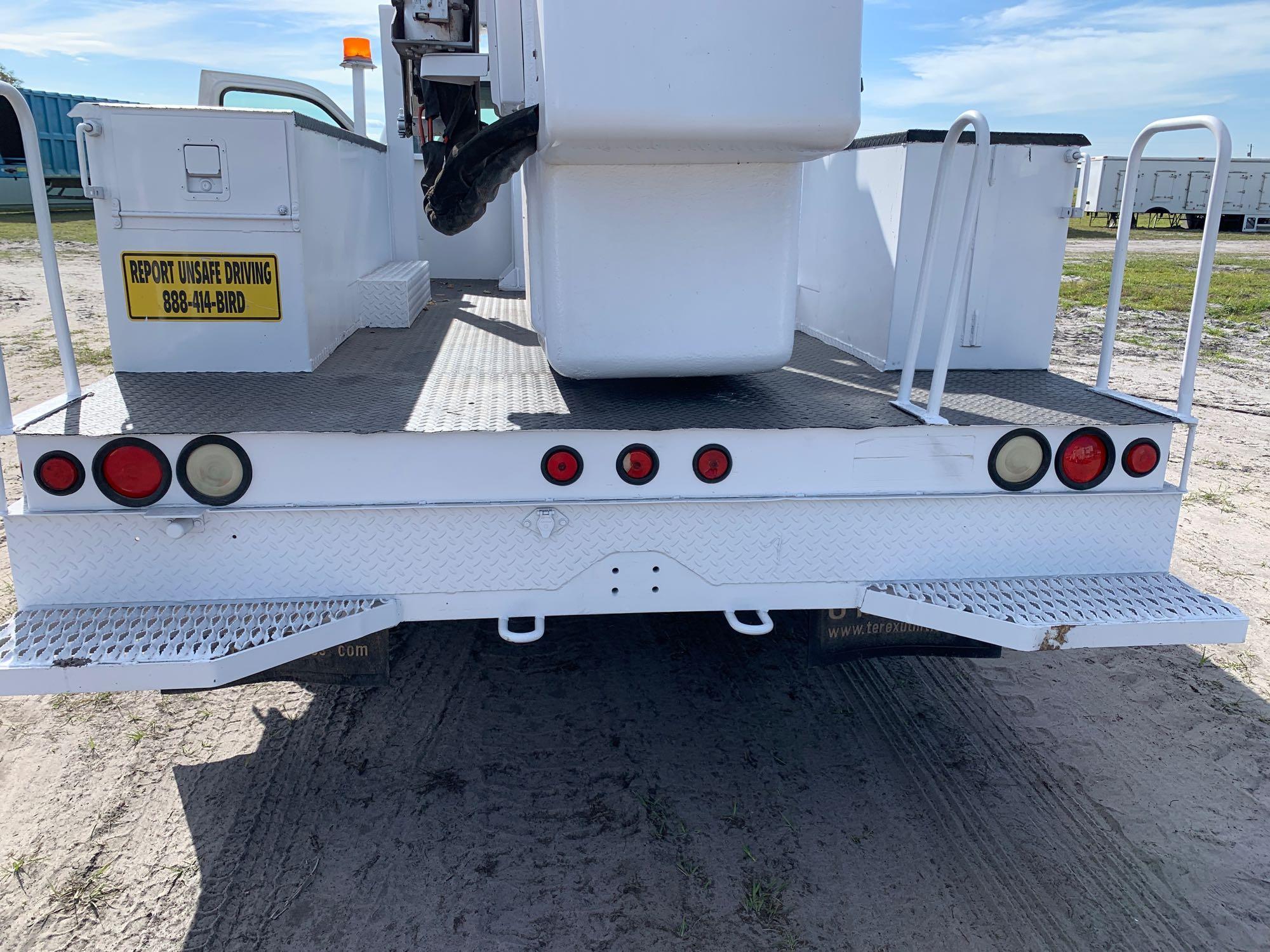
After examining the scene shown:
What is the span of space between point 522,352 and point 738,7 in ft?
5.44

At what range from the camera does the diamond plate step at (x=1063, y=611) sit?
233 centimetres

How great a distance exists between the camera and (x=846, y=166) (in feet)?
11.7

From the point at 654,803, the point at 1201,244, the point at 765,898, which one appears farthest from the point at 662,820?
the point at 1201,244

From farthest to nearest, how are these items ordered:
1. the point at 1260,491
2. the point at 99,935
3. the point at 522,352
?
the point at 1260,491
the point at 522,352
the point at 99,935

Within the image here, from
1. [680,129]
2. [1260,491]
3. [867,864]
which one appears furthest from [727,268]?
[1260,491]

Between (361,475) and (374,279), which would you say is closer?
(361,475)

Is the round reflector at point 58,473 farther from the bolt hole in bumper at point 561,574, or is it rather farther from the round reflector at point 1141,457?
the round reflector at point 1141,457

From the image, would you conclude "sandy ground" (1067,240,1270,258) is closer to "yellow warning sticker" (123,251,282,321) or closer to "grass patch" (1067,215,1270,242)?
"grass patch" (1067,215,1270,242)

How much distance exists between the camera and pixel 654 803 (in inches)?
109

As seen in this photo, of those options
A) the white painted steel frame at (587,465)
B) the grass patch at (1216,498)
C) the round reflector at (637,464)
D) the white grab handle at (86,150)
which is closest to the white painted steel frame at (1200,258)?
the white painted steel frame at (587,465)

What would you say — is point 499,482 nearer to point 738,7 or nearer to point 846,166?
point 738,7

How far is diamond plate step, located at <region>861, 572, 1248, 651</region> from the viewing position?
2.33 m

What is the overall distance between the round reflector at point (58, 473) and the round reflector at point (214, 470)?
22cm

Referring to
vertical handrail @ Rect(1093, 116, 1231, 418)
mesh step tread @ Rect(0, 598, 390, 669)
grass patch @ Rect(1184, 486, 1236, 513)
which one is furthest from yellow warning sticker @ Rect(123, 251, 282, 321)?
grass patch @ Rect(1184, 486, 1236, 513)
